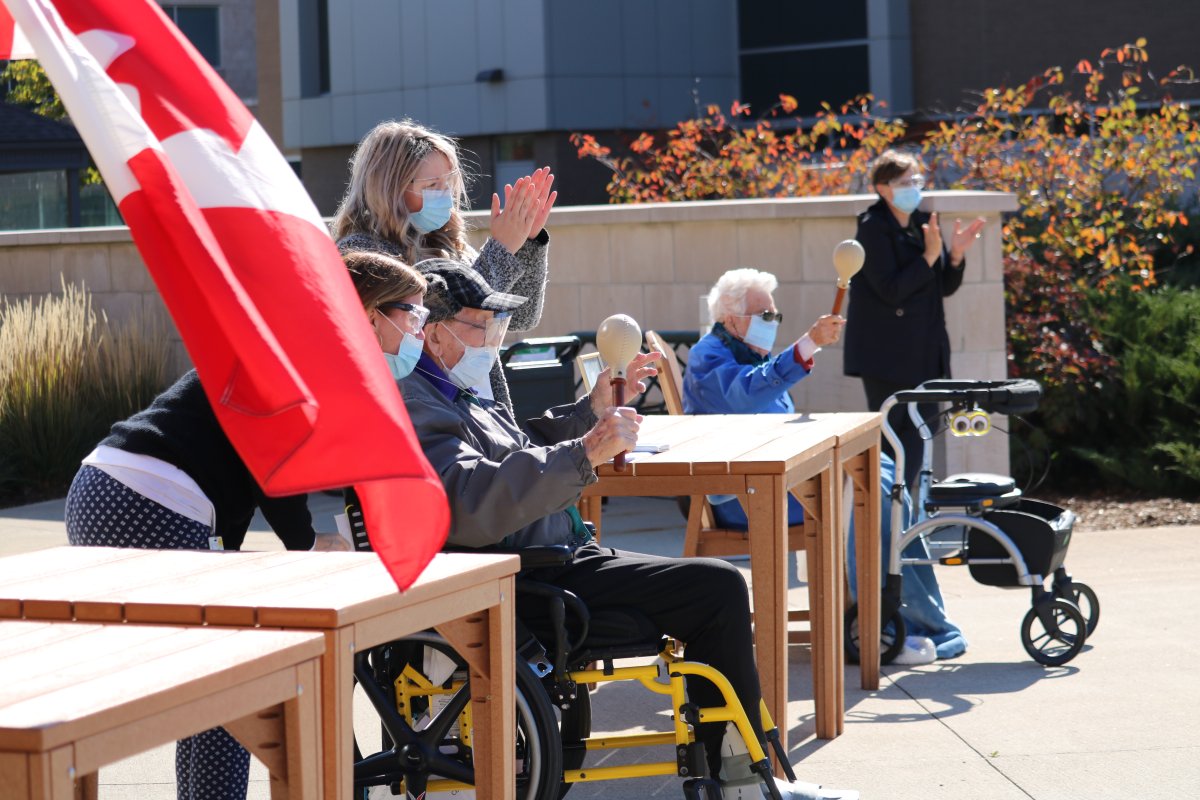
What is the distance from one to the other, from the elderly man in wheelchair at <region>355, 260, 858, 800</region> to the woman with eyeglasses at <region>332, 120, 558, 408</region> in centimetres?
59

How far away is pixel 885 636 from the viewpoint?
6.41m

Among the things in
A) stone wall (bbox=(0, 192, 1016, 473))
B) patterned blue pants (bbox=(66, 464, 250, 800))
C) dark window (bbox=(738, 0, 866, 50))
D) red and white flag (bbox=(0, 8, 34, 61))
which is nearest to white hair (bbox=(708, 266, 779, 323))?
patterned blue pants (bbox=(66, 464, 250, 800))

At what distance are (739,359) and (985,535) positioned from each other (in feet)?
3.71

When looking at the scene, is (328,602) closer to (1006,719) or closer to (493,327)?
(493,327)

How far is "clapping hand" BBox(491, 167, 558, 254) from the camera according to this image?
5383 mm

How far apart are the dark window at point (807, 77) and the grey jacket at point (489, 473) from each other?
20139mm

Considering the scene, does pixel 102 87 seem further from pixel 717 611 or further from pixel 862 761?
pixel 862 761

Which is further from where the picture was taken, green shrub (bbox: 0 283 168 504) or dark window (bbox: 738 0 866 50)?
dark window (bbox: 738 0 866 50)

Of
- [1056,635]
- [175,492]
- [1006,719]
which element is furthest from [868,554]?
[175,492]

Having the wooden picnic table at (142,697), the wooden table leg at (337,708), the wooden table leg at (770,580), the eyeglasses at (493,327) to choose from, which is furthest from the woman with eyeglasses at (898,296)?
the wooden picnic table at (142,697)

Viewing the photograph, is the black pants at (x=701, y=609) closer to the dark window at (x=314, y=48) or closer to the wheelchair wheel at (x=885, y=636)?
the wheelchair wheel at (x=885, y=636)

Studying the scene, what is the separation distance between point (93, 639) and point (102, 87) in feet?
2.99

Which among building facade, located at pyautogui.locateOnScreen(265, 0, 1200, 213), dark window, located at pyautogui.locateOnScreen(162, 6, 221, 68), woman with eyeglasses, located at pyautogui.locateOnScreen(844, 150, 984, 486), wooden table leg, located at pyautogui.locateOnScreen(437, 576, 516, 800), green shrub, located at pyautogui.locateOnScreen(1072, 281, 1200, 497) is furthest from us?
dark window, located at pyautogui.locateOnScreen(162, 6, 221, 68)

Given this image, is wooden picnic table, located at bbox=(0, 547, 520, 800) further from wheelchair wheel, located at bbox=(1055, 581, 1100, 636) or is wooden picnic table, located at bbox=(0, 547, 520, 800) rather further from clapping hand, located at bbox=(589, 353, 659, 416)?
wheelchair wheel, located at bbox=(1055, 581, 1100, 636)
